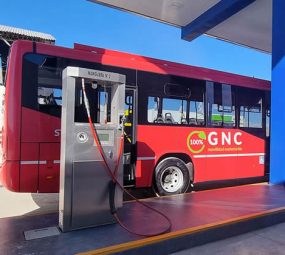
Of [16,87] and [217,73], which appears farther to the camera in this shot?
[217,73]

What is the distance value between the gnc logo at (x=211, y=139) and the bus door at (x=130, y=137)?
1.45 meters

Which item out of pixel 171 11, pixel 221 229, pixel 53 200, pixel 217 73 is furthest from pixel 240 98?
pixel 53 200

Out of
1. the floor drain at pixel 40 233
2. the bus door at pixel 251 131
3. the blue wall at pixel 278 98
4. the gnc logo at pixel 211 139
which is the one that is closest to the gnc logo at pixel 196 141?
the gnc logo at pixel 211 139

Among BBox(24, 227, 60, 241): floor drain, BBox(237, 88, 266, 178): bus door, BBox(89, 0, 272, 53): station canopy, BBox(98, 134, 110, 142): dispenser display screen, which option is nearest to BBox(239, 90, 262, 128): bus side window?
BBox(237, 88, 266, 178): bus door

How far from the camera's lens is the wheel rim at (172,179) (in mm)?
7227

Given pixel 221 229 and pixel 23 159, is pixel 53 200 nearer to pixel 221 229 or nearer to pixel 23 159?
pixel 23 159

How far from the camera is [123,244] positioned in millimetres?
3789

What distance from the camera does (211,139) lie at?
7.73m

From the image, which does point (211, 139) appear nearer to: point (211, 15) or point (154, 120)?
point (154, 120)

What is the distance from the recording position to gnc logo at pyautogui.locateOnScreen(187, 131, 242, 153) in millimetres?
7457

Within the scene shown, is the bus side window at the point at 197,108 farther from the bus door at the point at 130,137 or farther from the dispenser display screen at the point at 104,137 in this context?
the dispenser display screen at the point at 104,137

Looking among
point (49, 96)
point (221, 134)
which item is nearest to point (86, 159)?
point (49, 96)

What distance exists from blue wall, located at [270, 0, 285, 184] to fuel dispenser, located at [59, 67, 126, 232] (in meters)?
4.76

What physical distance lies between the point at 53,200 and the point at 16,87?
2.94 meters
